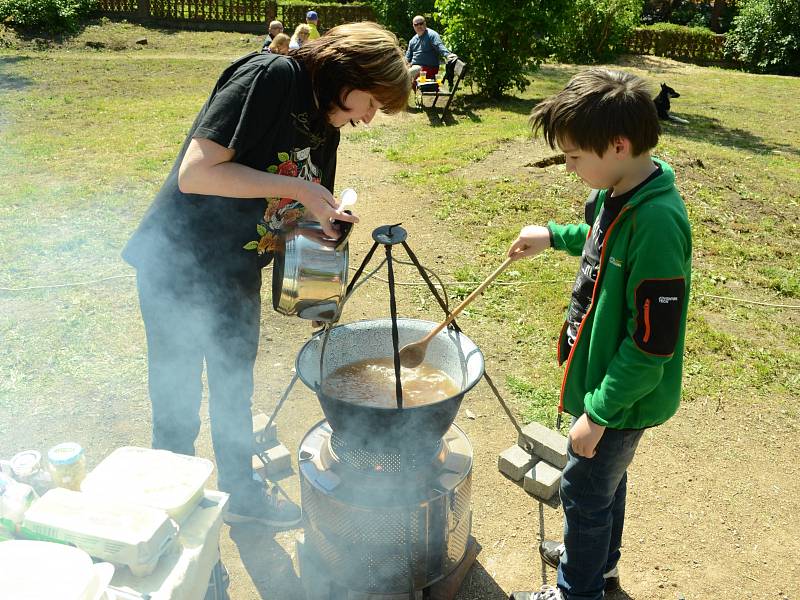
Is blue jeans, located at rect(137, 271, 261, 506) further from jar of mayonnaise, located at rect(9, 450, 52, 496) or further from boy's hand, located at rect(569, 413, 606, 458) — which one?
boy's hand, located at rect(569, 413, 606, 458)

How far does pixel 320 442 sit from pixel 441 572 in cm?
66

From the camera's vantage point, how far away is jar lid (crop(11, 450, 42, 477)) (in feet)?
6.16

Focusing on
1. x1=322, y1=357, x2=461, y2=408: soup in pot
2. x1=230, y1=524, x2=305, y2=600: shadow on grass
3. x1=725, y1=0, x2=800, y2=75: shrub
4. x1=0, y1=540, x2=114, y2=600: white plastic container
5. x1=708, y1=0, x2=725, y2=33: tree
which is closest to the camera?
x1=0, y1=540, x2=114, y2=600: white plastic container

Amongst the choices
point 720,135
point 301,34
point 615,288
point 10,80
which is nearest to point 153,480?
point 615,288

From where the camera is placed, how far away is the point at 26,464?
190 centimetres

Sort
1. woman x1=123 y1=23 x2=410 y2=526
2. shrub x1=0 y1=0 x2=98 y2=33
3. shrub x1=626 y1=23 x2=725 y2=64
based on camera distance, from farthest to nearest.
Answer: shrub x1=626 y1=23 x2=725 y2=64 → shrub x1=0 y1=0 x2=98 y2=33 → woman x1=123 y1=23 x2=410 y2=526

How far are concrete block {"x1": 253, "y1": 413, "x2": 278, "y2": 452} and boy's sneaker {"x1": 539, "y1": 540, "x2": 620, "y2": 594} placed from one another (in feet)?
4.39

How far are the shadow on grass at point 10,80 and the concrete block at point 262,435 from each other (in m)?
10.3

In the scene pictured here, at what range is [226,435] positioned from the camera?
103 inches

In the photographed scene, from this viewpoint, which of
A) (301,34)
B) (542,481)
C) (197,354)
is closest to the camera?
(197,354)

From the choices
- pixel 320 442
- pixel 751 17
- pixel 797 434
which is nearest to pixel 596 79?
pixel 320 442

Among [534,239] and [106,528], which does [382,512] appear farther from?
[534,239]

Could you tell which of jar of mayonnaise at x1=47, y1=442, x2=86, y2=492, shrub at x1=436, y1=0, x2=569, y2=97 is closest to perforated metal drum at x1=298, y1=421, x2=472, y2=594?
jar of mayonnaise at x1=47, y1=442, x2=86, y2=492

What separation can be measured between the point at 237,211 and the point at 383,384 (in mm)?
804
